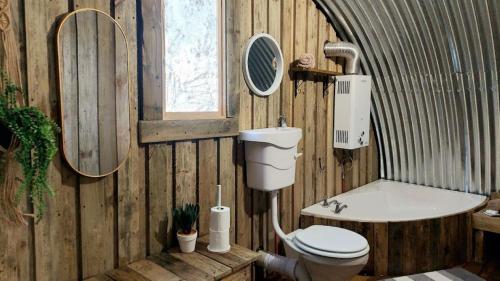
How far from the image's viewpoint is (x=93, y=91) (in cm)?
161

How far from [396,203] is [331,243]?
59.6 inches

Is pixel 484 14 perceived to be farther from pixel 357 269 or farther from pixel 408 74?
pixel 357 269

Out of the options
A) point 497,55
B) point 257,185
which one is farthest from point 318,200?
point 497,55

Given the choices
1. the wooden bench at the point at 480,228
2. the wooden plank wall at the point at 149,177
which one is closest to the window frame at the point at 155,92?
the wooden plank wall at the point at 149,177

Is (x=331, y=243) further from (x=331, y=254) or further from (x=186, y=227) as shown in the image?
(x=186, y=227)

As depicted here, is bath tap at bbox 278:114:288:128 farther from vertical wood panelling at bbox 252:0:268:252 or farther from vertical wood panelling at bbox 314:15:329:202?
vertical wood panelling at bbox 314:15:329:202

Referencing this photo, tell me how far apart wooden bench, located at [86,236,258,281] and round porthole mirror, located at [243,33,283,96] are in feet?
3.93

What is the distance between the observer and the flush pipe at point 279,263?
7.72 feet

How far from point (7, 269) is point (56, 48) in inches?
37.1

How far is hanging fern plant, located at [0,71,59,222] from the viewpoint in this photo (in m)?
1.26

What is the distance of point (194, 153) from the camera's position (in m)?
2.14

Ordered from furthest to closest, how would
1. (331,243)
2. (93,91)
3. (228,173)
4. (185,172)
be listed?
(228,173) → (331,243) → (185,172) → (93,91)

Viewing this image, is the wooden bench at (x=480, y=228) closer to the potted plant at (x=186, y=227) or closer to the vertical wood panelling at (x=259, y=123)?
the vertical wood panelling at (x=259, y=123)

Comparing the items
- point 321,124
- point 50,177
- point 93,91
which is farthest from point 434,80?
point 50,177
